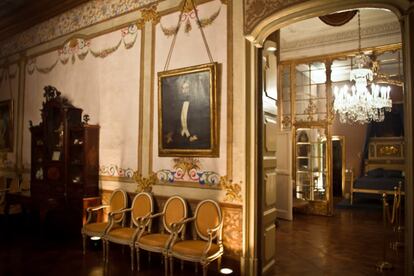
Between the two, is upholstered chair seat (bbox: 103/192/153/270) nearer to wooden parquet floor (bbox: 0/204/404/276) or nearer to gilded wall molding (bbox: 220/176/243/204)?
wooden parquet floor (bbox: 0/204/404/276)

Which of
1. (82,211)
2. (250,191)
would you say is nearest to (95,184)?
(82,211)

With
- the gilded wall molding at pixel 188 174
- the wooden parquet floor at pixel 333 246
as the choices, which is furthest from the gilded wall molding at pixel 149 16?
the wooden parquet floor at pixel 333 246

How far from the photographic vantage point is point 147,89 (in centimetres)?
477

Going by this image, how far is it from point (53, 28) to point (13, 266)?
429 centimetres

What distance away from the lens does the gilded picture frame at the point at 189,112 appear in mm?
4094

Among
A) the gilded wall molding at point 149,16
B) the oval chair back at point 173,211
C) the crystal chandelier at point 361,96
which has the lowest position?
the oval chair back at point 173,211

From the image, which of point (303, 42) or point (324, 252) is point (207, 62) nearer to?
point (324, 252)

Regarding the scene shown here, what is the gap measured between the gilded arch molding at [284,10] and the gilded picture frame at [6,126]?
19.5 ft

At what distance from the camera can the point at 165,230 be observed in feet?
14.3

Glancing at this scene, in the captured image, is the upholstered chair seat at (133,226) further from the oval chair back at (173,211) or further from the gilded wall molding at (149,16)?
the gilded wall molding at (149,16)

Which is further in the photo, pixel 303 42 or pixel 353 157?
pixel 353 157

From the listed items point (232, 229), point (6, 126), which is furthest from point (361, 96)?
point (6, 126)

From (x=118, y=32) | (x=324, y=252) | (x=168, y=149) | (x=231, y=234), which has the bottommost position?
(x=324, y=252)

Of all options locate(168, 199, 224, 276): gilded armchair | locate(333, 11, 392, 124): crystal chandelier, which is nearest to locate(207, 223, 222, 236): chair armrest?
locate(168, 199, 224, 276): gilded armchair
